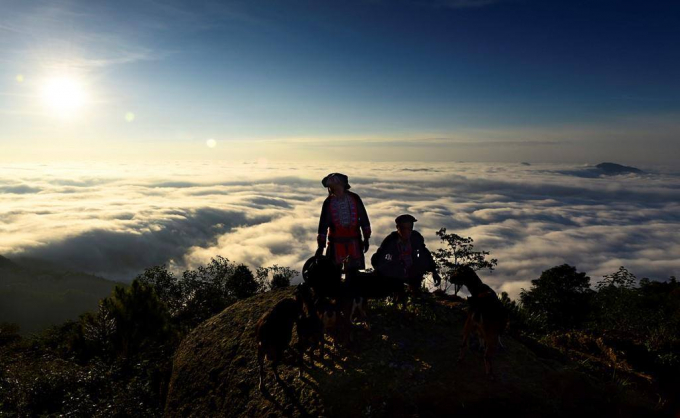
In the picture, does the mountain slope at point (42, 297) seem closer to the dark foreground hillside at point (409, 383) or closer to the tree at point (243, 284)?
the tree at point (243, 284)

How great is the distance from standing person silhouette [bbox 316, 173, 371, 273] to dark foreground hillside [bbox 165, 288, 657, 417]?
137 centimetres

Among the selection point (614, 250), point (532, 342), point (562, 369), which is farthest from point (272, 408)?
point (614, 250)

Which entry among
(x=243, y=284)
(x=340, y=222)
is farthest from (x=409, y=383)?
(x=243, y=284)

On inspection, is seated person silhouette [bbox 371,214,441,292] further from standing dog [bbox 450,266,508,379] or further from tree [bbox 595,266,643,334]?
tree [bbox 595,266,643,334]

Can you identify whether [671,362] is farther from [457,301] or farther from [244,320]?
[244,320]

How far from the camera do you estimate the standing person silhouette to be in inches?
307

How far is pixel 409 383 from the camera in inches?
213

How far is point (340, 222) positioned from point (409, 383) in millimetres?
3470

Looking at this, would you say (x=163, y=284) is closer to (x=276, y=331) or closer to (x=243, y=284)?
(x=243, y=284)

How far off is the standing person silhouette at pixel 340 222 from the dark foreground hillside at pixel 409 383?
137 cm

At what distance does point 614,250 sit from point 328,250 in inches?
8757

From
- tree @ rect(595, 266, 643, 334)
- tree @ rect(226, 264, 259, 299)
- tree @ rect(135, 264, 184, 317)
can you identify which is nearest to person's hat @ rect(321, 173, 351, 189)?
tree @ rect(226, 264, 259, 299)

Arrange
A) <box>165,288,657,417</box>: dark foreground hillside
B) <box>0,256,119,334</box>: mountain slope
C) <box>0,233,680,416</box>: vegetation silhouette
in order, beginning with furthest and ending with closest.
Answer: <box>0,256,119,334</box>: mountain slope → <box>0,233,680,416</box>: vegetation silhouette → <box>165,288,657,417</box>: dark foreground hillside

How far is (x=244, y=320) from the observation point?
8828 mm
